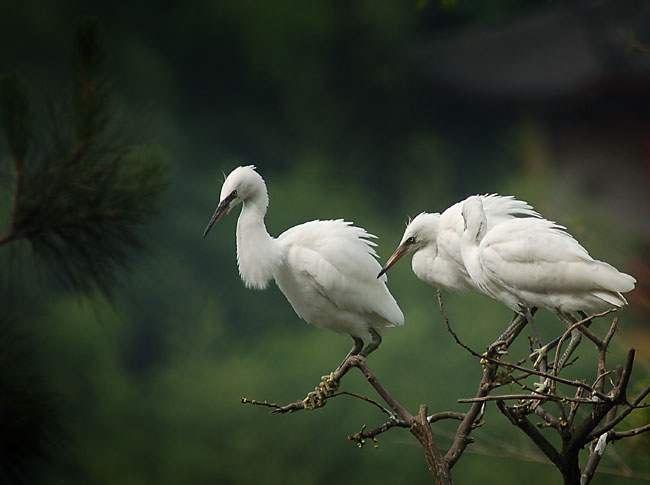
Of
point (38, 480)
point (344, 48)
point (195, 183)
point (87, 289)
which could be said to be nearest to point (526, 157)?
point (344, 48)

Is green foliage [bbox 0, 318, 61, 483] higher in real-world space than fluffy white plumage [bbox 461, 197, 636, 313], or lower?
lower

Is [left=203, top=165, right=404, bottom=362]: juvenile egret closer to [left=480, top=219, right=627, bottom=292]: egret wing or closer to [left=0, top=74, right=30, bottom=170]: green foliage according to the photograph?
[left=480, top=219, right=627, bottom=292]: egret wing

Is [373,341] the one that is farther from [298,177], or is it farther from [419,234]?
[298,177]

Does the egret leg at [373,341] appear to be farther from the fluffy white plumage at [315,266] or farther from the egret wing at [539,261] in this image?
Result: the egret wing at [539,261]

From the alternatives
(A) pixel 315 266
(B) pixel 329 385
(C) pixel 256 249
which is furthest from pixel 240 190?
(B) pixel 329 385

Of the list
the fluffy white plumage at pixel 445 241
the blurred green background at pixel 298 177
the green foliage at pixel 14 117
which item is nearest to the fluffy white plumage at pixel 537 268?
the fluffy white plumage at pixel 445 241

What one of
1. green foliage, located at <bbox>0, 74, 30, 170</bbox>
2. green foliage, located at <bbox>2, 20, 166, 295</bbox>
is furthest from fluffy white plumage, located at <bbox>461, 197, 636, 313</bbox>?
green foliage, located at <bbox>0, 74, 30, 170</bbox>

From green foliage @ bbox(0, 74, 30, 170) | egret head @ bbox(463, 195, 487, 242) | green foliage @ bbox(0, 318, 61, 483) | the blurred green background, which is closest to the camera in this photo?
egret head @ bbox(463, 195, 487, 242)

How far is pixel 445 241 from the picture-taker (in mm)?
1870

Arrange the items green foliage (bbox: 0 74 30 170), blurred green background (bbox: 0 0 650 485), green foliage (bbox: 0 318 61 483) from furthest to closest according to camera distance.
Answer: blurred green background (bbox: 0 0 650 485) → green foliage (bbox: 0 318 61 483) → green foliage (bbox: 0 74 30 170)

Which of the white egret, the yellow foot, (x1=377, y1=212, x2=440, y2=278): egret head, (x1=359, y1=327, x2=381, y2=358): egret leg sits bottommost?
the yellow foot

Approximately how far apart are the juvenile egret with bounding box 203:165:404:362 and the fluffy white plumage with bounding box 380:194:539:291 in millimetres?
86

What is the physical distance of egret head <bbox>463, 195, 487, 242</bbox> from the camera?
5.33ft

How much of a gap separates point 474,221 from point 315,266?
38 cm
